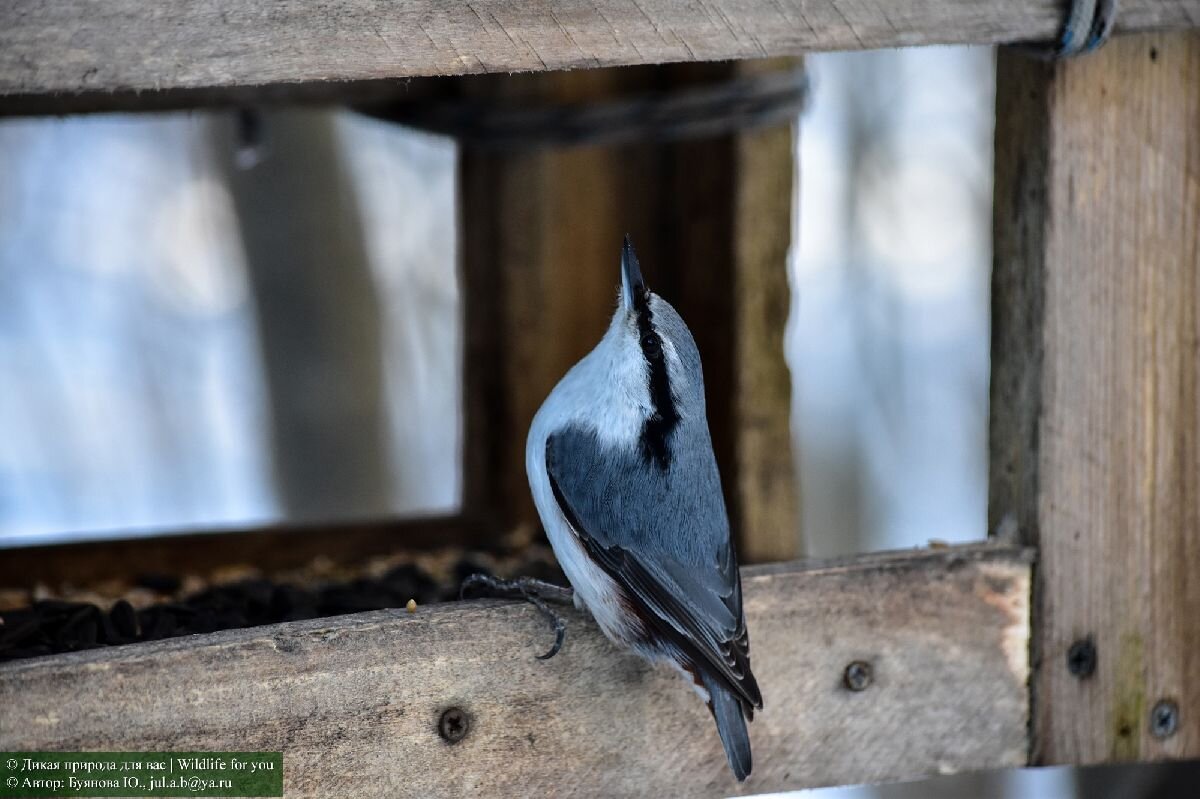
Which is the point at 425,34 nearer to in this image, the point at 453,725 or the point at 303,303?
the point at 453,725

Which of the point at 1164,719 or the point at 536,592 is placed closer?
the point at 536,592

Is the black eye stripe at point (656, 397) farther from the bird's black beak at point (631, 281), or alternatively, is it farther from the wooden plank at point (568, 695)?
the wooden plank at point (568, 695)

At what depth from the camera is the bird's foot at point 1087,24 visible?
7.29 feet

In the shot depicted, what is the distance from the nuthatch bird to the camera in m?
2.12

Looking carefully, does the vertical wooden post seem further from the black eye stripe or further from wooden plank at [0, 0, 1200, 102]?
wooden plank at [0, 0, 1200, 102]

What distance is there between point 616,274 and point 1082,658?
1.50m

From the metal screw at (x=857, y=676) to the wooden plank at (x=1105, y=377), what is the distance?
32cm

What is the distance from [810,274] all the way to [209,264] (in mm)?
2654

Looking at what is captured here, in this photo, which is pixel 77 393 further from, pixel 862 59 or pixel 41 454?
pixel 862 59

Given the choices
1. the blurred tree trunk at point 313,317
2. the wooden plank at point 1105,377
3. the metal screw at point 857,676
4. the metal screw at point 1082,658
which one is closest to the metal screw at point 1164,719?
the wooden plank at point 1105,377

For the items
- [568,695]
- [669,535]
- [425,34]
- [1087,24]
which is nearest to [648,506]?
[669,535]

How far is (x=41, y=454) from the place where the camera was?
19.7 ft

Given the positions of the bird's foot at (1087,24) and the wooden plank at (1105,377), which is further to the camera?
the wooden plank at (1105,377)

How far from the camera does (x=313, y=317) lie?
589cm
